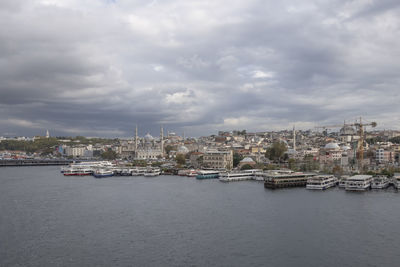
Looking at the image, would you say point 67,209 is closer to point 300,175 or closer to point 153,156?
point 300,175

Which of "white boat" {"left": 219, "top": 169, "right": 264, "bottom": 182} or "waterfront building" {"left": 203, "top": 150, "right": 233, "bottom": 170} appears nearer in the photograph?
"white boat" {"left": 219, "top": 169, "right": 264, "bottom": 182}

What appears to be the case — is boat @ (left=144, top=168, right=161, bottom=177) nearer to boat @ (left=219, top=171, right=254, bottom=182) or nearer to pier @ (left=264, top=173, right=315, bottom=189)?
boat @ (left=219, top=171, right=254, bottom=182)

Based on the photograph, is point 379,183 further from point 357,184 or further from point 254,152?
point 254,152

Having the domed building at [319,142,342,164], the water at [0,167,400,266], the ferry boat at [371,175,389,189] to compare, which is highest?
the domed building at [319,142,342,164]

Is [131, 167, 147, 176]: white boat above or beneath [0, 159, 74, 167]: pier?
beneath


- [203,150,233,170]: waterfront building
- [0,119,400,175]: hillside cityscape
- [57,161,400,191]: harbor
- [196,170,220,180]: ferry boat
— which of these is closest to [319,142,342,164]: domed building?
[0,119,400,175]: hillside cityscape

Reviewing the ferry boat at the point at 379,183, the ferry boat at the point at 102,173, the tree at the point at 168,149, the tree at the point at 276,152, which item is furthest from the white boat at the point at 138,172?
the tree at the point at 168,149

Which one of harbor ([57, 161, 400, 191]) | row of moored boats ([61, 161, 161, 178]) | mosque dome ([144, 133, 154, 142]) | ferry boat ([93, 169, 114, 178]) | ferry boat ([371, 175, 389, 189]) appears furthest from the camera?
mosque dome ([144, 133, 154, 142])

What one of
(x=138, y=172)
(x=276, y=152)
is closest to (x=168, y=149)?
(x=276, y=152)

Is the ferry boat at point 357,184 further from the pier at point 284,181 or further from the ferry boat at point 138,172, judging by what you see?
the ferry boat at point 138,172
